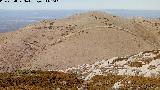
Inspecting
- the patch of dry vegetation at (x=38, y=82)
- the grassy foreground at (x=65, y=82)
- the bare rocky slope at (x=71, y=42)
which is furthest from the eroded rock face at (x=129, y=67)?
the bare rocky slope at (x=71, y=42)

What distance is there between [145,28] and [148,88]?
77.4m

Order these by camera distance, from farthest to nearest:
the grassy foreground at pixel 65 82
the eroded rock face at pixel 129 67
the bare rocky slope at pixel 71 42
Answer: the bare rocky slope at pixel 71 42
the eroded rock face at pixel 129 67
the grassy foreground at pixel 65 82

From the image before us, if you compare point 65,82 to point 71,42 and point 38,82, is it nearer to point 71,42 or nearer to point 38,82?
point 38,82

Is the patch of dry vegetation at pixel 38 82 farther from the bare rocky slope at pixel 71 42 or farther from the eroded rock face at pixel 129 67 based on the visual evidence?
the bare rocky slope at pixel 71 42

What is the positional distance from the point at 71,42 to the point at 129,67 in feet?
120

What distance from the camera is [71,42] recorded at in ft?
249

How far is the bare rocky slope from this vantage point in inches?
2645

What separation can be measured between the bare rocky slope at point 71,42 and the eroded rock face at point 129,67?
755 inches

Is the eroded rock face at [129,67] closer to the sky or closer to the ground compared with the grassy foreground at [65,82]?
closer to the ground

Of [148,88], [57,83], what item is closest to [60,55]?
[57,83]

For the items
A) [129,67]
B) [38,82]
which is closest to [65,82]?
[38,82]

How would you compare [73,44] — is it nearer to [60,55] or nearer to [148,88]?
[60,55]

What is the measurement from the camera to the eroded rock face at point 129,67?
36.5 metres

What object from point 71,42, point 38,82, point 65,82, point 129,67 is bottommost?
point 71,42
